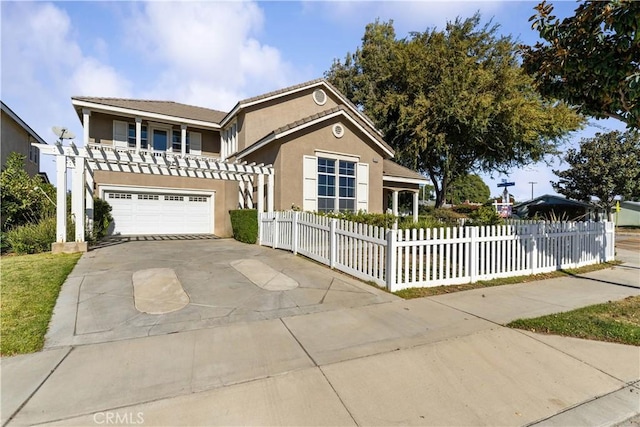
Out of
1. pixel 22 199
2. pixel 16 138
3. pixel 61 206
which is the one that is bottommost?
pixel 61 206

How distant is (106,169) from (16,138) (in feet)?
27.1

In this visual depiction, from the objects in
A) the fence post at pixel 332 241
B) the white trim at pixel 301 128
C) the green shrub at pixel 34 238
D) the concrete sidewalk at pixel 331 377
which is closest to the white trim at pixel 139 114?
the white trim at pixel 301 128

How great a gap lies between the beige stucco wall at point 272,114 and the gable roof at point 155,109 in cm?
307

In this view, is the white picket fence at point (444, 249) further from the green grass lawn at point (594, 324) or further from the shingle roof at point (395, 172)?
the shingle roof at point (395, 172)

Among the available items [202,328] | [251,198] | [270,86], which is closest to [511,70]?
[270,86]

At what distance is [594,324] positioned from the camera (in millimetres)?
4414

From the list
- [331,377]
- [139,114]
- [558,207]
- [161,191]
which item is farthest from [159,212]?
[558,207]

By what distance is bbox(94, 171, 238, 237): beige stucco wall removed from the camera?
45.8ft

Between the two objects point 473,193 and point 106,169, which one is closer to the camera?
point 106,169

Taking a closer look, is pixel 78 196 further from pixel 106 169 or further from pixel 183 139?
pixel 183 139

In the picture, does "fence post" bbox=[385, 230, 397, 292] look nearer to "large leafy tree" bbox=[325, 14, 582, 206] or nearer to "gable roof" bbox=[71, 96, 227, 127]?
"gable roof" bbox=[71, 96, 227, 127]

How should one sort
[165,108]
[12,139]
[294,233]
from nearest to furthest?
[294,233] → [12,139] → [165,108]

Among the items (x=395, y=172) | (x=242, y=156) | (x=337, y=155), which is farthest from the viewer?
(x=395, y=172)

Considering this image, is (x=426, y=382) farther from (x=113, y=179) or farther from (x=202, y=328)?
(x=113, y=179)
